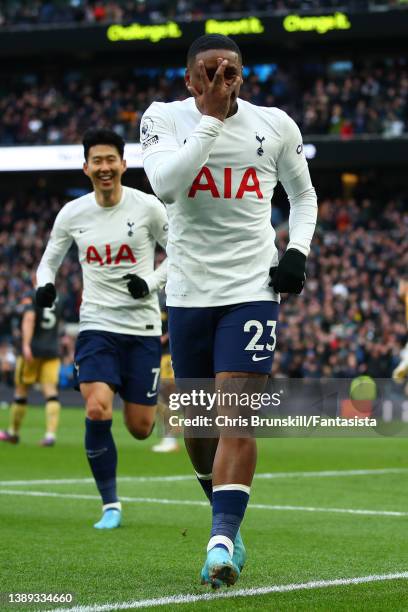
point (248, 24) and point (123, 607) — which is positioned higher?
point (248, 24)

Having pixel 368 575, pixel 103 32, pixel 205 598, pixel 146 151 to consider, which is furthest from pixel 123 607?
pixel 103 32

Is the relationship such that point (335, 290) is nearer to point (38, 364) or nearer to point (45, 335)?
point (38, 364)

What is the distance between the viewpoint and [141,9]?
135ft

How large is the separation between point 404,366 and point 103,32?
24.7 metres

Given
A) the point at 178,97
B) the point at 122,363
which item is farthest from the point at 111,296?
the point at 178,97

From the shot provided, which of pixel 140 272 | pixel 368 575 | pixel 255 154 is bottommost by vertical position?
pixel 368 575

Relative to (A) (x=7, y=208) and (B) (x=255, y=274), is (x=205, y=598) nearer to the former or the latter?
(B) (x=255, y=274)

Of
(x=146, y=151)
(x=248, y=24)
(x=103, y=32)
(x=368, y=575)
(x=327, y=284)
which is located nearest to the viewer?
(x=146, y=151)

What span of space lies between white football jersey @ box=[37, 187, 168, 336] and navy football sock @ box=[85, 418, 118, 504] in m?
0.69

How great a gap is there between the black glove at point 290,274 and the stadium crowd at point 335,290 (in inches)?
790

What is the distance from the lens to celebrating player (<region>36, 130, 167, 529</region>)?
8070 millimetres

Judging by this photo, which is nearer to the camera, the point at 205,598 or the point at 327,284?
the point at 205,598

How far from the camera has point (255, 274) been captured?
541 cm

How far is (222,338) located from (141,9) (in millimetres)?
37323
